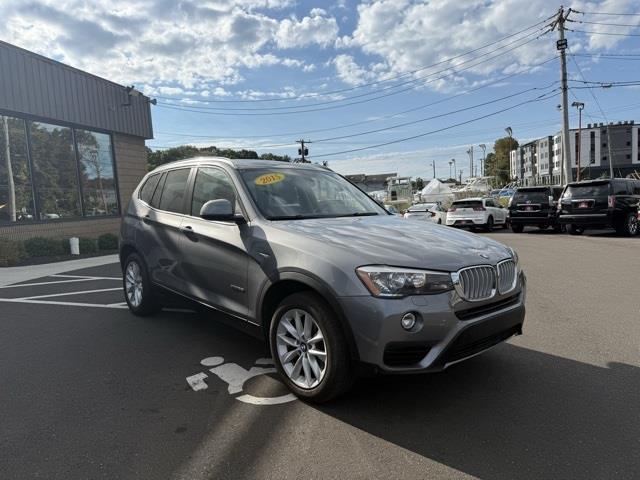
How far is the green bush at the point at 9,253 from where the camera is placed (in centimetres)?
1096

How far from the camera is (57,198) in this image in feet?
44.9

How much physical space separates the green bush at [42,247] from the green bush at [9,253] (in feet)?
1.51

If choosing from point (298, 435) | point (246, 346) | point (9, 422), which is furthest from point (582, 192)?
point (9, 422)

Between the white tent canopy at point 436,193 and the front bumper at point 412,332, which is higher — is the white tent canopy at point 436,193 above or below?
above

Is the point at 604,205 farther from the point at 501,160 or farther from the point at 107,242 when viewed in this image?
the point at 501,160

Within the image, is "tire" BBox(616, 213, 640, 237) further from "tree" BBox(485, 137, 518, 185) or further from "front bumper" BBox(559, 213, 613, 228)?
"tree" BBox(485, 137, 518, 185)

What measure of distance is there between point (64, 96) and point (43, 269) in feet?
20.2

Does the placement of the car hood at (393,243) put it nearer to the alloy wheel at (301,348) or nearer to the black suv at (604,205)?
the alloy wheel at (301,348)

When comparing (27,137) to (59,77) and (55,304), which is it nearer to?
(59,77)

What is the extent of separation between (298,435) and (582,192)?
15.3 metres

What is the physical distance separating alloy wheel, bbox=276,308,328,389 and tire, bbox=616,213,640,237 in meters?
15.0

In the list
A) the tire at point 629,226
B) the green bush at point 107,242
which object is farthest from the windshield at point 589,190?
the green bush at point 107,242

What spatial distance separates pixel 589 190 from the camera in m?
14.9

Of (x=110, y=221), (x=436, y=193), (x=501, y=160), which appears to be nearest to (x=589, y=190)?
(x=110, y=221)
